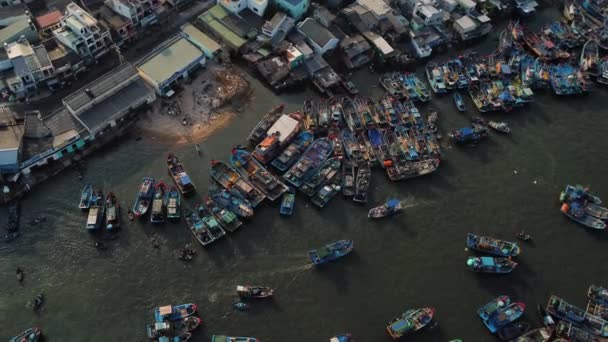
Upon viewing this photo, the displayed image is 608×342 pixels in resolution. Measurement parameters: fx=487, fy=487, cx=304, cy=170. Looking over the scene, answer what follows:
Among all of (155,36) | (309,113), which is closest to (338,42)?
(309,113)

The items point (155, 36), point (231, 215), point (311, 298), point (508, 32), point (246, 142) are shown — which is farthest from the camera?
point (508, 32)

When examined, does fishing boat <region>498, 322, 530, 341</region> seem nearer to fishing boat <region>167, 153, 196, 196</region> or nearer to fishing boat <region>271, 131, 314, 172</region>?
fishing boat <region>271, 131, 314, 172</region>

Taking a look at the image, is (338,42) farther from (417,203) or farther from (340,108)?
(417,203)

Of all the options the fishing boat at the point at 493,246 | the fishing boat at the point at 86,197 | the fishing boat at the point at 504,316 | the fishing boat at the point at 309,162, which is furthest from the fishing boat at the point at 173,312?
the fishing boat at the point at 493,246

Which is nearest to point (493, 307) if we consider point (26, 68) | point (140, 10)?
point (140, 10)

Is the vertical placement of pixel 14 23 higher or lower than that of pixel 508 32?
higher

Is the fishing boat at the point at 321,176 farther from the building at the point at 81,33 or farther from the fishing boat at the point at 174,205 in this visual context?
the building at the point at 81,33

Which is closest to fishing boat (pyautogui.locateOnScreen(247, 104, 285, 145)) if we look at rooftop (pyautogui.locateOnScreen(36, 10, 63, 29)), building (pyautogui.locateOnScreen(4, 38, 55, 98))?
building (pyautogui.locateOnScreen(4, 38, 55, 98))
